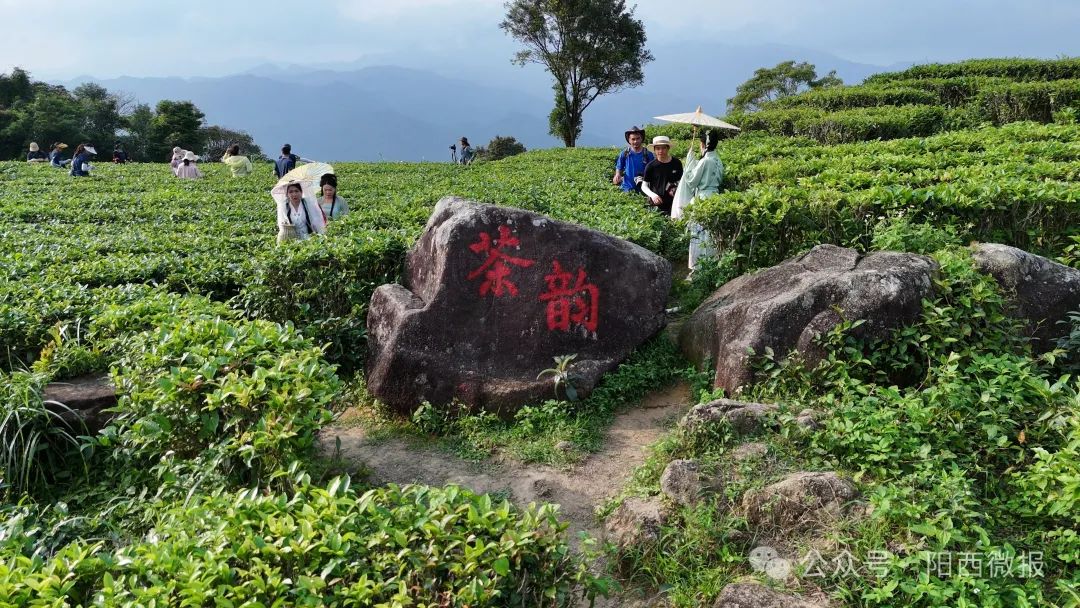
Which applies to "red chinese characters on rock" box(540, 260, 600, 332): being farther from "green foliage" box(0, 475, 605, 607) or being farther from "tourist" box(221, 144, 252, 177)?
"tourist" box(221, 144, 252, 177)

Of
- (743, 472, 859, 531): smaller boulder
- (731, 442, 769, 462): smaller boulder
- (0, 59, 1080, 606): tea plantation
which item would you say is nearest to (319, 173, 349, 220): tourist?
(0, 59, 1080, 606): tea plantation

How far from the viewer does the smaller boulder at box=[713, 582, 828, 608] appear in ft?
11.3

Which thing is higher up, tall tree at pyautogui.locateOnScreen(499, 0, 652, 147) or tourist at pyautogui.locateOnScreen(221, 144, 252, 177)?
tall tree at pyautogui.locateOnScreen(499, 0, 652, 147)

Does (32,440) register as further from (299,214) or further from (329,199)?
(329,199)

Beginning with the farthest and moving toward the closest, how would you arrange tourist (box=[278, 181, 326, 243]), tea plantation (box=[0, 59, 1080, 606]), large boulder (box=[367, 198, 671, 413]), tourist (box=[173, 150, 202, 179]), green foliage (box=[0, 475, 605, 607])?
tourist (box=[173, 150, 202, 179]) → tourist (box=[278, 181, 326, 243]) → large boulder (box=[367, 198, 671, 413]) → tea plantation (box=[0, 59, 1080, 606]) → green foliage (box=[0, 475, 605, 607])

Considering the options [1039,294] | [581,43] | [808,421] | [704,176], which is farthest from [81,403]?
[581,43]

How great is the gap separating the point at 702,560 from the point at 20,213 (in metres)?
14.5

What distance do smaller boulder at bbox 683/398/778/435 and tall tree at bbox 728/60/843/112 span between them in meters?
52.1

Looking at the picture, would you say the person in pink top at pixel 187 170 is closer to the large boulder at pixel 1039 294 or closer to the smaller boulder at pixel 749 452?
the smaller boulder at pixel 749 452

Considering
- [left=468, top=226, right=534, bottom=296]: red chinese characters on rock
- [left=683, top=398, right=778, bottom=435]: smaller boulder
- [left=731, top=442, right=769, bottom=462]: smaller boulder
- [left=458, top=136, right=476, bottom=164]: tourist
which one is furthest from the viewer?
[left=458, top=136, right=476, bottom=164]: tourist

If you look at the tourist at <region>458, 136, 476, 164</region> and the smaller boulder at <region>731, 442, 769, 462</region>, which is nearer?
the smaller boulder at <region>731, 442, 769, 462</region>

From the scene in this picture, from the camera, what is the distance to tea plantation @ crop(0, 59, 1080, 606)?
2.93m

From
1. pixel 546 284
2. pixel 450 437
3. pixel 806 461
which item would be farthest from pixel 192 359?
pixel 806 461

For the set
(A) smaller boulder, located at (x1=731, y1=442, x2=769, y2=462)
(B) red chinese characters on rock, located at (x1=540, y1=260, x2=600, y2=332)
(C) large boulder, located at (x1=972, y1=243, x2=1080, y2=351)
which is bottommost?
(A) smaller boulder, located at (x1=731, y1=442, x2=769, y2=462)
